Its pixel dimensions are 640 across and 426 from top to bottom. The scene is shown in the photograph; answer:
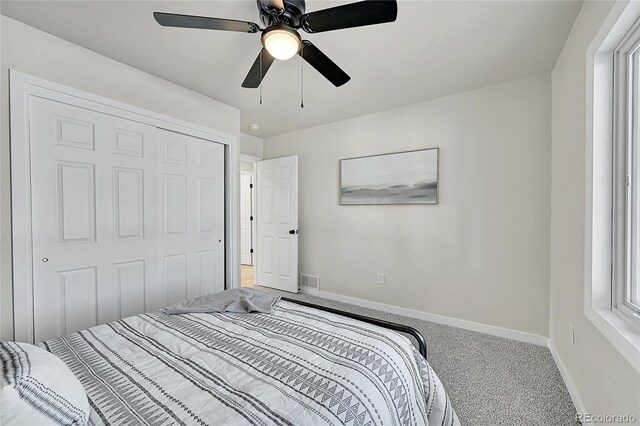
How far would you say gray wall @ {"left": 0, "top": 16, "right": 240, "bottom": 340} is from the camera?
1.74 meters

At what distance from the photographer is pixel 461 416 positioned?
5.31ft

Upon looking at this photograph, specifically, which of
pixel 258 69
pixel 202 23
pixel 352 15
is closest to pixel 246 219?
pixel 258 69

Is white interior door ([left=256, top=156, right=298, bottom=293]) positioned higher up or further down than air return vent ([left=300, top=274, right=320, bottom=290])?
higher up

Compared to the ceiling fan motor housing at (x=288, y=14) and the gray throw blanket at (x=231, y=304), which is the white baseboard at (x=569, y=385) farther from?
the ceiling fan motor housing at (x=288, y=14)

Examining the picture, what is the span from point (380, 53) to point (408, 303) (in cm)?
257

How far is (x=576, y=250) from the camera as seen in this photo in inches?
66.7

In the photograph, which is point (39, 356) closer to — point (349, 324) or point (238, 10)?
point (349, 324)

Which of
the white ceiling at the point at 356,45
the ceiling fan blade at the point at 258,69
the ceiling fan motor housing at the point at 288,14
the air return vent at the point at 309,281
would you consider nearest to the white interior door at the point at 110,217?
the white ceiling at the point at 356,45

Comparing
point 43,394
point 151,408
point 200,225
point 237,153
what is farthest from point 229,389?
point 237,153

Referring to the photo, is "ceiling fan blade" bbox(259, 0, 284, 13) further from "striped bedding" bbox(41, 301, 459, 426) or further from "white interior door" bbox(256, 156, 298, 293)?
"white interior door" bbox(256, 156, 298, 293)

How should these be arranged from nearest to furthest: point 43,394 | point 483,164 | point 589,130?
point 43,394
point 589,130
point 483,164

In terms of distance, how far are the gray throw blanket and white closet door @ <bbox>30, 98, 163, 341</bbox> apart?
2.76 ft

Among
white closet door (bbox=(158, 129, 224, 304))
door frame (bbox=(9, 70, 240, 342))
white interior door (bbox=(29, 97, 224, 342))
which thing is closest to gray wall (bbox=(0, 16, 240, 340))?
door frame (bbox=(9, 70, 240, 342))

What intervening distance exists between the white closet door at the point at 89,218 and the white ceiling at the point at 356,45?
0.57 m
